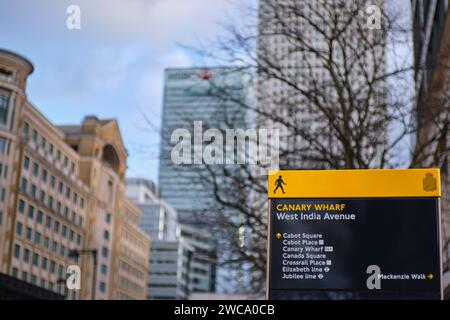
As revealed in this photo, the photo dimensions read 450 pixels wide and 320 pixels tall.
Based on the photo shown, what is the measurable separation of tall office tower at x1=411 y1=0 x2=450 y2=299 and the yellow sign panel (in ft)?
38.2

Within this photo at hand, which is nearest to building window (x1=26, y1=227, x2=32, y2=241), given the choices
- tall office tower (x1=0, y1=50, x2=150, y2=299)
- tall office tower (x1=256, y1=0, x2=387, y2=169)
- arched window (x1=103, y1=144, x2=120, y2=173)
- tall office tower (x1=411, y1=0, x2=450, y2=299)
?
tall office tower (x1=0, y1=50, x2=150, y2=299)

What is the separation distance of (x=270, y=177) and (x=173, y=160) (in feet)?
49.9

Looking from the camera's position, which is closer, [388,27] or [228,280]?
[388,27]

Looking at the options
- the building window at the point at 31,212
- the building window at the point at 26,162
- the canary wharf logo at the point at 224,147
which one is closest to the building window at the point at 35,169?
the building window at the point at 26,162

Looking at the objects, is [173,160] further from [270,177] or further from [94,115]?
[94,115]

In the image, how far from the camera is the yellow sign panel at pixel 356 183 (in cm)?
702

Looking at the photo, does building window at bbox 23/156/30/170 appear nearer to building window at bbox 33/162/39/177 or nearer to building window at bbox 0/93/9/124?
building window at bbox 33/162/39/177

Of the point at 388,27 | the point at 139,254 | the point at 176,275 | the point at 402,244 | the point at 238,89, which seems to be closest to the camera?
the point at 402,244

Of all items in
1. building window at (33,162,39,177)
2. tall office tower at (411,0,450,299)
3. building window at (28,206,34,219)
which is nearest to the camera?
tall office tower at (411,0,450,299)

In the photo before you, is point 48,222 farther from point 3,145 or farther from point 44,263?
point 3,145

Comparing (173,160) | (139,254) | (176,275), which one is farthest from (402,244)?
(176,275)

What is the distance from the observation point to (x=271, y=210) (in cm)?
747

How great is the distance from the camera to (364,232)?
709 cm

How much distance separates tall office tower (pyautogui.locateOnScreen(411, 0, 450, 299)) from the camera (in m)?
20.5
